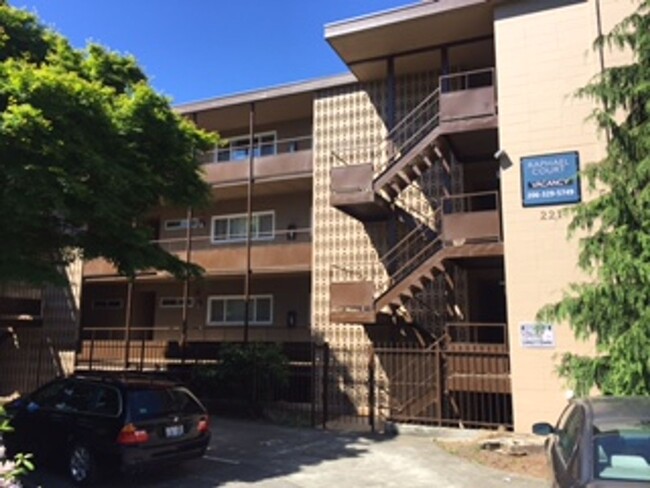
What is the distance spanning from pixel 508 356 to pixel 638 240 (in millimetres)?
5297

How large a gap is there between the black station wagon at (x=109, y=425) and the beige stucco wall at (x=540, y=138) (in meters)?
7.41

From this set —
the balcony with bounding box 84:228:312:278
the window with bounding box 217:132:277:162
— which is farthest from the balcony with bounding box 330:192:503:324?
the window with bounding box 217:132:277:162

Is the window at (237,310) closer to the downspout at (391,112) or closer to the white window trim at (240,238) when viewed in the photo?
the white window trim at (240,238)

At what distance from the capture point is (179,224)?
926 inches

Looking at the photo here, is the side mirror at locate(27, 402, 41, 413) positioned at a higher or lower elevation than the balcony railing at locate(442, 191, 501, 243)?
lower

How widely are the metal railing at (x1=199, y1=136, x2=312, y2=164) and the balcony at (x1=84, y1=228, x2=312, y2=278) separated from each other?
9.92 ft

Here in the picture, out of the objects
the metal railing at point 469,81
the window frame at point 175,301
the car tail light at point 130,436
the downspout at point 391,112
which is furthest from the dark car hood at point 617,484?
the window frame at point 175,301

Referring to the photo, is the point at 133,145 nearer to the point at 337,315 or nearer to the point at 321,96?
the point at 337,315

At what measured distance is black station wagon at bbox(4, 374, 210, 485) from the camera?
8539mm

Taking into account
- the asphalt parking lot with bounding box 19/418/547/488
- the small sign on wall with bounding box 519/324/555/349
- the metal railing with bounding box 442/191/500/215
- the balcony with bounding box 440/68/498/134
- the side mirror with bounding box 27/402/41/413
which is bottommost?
the asphalt parking lot with bounding box 19/418/547/488

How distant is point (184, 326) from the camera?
19.5 metres

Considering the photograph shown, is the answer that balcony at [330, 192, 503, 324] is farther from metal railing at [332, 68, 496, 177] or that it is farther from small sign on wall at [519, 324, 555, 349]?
metal railing at [332, 68, 496, 177]

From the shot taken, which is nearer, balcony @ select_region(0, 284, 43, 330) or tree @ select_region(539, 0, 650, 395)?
tree @ select_region(539, 0, 650, 395)

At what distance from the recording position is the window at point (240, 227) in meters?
21.6
